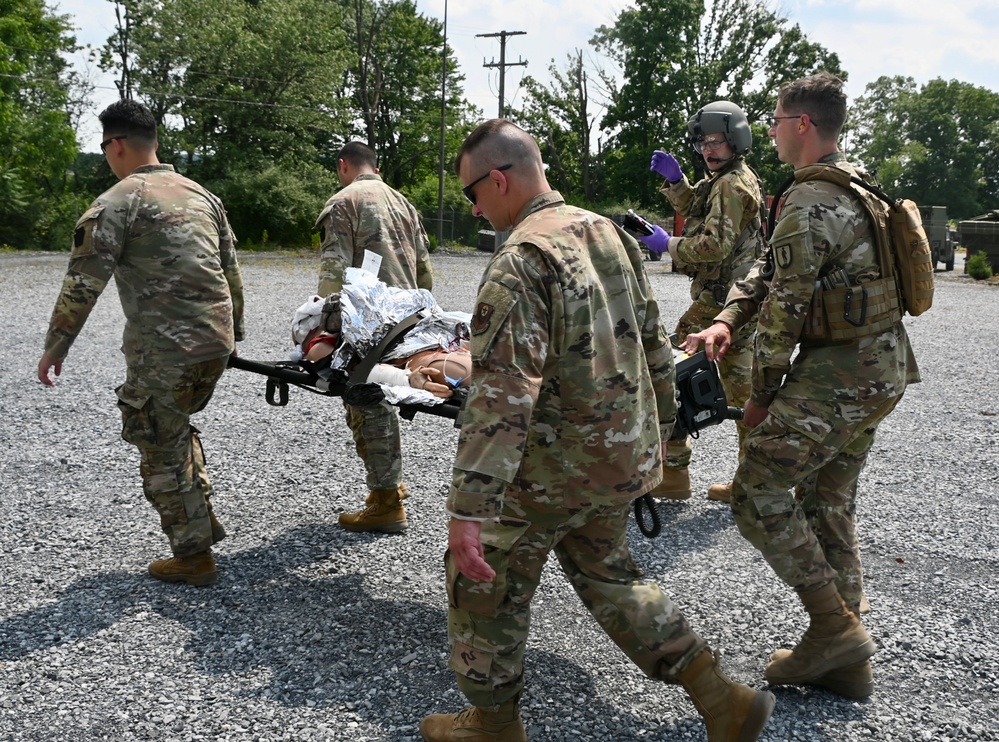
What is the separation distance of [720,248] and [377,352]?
217 cm

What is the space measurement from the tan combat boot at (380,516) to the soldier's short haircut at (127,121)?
2.15 m

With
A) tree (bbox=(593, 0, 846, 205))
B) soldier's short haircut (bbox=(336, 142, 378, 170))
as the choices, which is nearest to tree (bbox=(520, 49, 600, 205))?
tree (bbox=(593, 0, 846, 205))

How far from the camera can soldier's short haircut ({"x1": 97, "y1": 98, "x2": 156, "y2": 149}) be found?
4.20 meters

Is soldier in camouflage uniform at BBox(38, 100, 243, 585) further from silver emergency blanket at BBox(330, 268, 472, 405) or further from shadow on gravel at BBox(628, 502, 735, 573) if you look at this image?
shadow on gravel at BBox(628, 502, 735, 573)

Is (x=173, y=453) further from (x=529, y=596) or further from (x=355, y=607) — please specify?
(x=529, y=596)

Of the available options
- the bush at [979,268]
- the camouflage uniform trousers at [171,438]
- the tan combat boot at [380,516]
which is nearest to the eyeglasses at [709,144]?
the tan combat boot at [380,516]

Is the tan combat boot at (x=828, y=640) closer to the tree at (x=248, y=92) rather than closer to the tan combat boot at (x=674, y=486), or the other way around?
the tan combat boot at (x=674, y=486)

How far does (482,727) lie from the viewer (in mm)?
2873

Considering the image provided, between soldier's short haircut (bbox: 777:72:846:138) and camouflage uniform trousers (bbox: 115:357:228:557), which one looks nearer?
soldier's short haircut (bbox: 777:72:846:138)

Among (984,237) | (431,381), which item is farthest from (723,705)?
(984,237)

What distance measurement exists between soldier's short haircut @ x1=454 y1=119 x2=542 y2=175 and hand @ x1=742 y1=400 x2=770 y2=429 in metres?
1.31

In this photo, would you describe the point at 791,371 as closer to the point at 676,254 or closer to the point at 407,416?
the point at 407,416

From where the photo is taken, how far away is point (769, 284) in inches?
134

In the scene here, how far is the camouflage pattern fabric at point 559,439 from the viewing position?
2.41 meters
